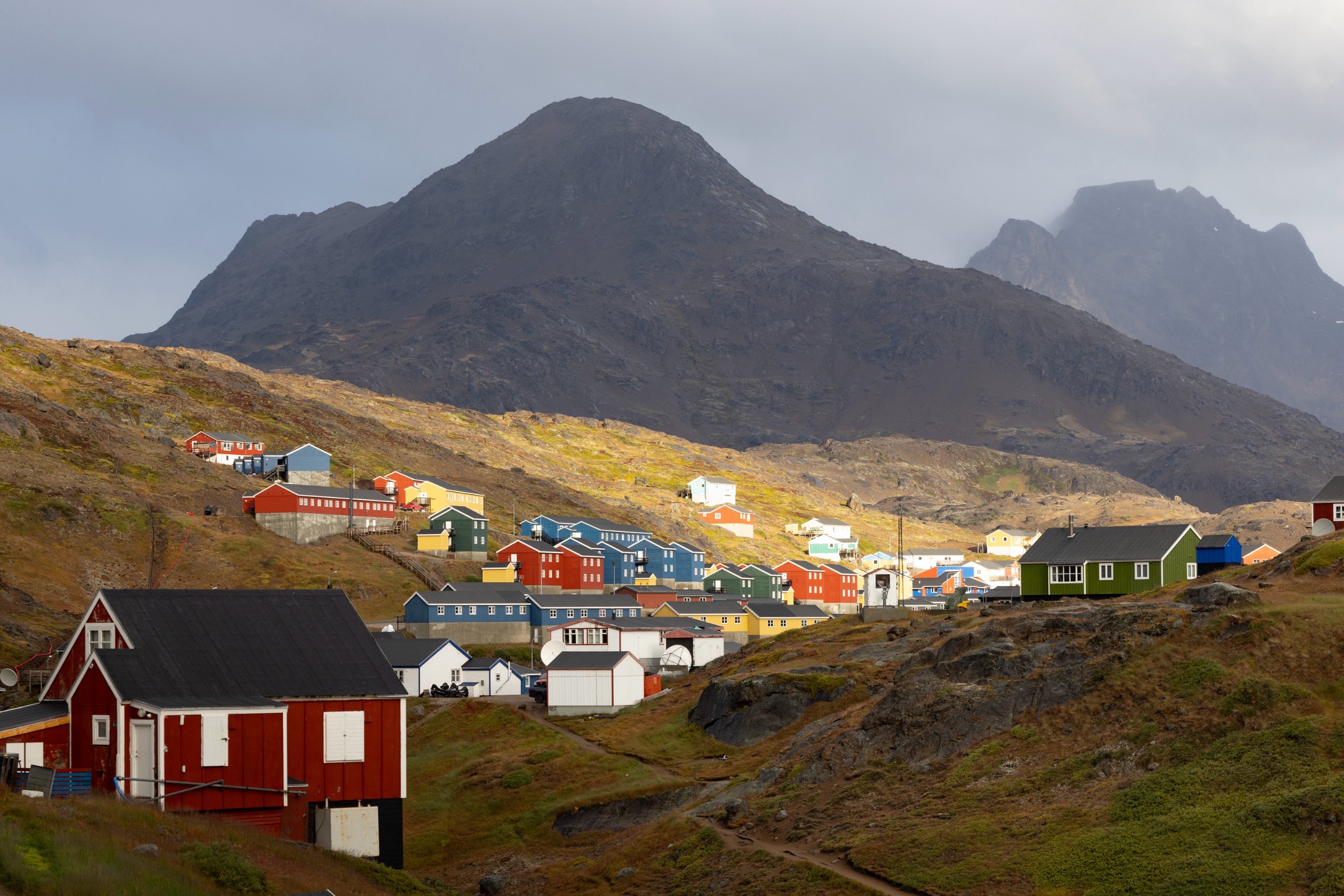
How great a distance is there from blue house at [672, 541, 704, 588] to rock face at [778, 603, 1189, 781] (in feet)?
337

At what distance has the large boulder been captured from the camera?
5294cm

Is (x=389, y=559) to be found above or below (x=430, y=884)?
above

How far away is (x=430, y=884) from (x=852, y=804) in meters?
16.3

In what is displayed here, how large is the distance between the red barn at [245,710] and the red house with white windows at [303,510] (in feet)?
299

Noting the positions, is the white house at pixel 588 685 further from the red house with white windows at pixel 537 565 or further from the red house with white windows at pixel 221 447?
the red house with white windows at pixel 221 447

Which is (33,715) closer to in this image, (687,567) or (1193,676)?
(1193,676)

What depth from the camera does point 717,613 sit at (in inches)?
5108

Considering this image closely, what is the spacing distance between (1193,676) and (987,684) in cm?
929

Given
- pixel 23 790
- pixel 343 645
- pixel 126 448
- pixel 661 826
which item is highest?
pixel 126 448

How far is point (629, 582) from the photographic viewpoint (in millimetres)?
152000

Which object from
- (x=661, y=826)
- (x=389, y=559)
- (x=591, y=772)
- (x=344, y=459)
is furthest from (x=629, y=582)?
(x=661, y=826)

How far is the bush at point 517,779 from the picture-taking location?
214 ft

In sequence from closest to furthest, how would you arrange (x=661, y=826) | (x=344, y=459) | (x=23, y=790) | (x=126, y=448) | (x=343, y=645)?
1. (x=23, y=790)
2. (x=343, y=645)
3. (x=661, y=826)
4. (x=126, y=448)
5. (x=344, y=459)

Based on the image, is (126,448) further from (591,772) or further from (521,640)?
(591,772)
